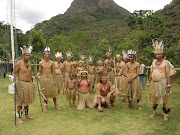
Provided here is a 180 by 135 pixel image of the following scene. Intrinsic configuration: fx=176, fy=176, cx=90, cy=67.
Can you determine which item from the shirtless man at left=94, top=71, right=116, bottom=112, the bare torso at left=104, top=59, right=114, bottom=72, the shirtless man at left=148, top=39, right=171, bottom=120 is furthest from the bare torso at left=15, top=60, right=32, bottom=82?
the bare torso at left=104, top=59, right=114, bottom=72

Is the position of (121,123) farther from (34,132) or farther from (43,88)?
(43,88)

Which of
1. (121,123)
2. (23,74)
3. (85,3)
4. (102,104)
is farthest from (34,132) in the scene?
(85,3)

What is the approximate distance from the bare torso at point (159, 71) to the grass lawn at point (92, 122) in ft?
3.22

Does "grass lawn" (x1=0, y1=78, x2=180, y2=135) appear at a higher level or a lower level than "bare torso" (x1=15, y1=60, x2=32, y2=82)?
lower

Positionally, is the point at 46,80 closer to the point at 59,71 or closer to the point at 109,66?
the point at 59,71

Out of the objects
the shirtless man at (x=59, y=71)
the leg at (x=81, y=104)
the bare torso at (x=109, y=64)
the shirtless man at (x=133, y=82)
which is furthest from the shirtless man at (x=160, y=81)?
the shirtless man at (x=59, y=71)

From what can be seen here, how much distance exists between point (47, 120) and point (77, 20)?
60.3 meters

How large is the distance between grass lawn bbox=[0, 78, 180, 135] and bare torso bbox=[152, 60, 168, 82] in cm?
98

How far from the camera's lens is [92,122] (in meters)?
3.96

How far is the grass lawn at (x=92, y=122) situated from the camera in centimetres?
345

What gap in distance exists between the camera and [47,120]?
4109 millimetres

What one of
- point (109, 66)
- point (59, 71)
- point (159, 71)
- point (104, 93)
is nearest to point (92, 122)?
point (104, 93)

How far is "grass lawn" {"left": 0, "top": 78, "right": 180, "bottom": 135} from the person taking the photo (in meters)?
3.45

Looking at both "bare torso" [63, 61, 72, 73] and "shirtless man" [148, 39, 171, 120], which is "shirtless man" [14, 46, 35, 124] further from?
"bare torso" [63, 61, 72, 73]
